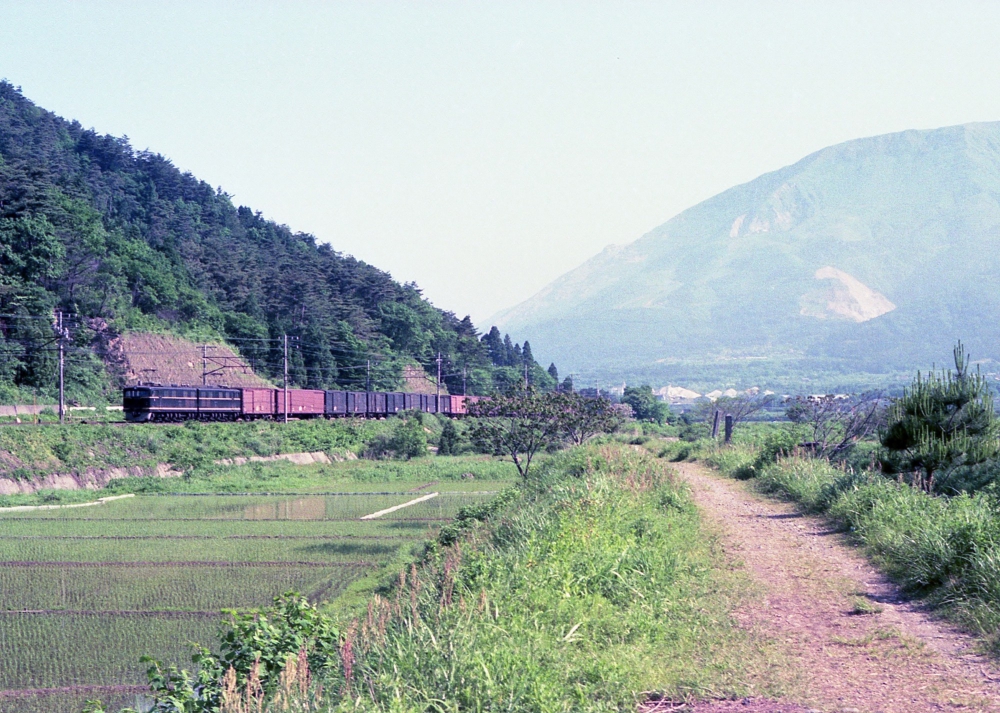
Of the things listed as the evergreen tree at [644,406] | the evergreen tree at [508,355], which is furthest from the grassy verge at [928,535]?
the evergreen tree at [508,355]

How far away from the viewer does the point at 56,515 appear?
31688 millimetres

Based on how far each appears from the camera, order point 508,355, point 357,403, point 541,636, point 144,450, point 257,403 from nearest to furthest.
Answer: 1. point 541,636
2. point 144,450
3. point 257,403
4. point 357,403
5. point 508,355

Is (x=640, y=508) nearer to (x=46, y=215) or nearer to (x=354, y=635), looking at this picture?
(x=354, y=635)

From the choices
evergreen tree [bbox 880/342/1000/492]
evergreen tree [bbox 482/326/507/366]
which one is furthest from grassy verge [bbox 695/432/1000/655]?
evergreen tree [bbox 482/326/507/366]

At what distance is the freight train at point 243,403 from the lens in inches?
2117

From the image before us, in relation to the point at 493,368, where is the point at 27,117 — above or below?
Answer: above

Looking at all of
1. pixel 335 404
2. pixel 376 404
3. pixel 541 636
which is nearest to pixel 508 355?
pixel 376 404

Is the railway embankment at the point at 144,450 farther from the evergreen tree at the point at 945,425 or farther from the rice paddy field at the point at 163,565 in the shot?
the evergreen tree at the point at 945,425

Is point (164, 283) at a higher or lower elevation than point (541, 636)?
higher

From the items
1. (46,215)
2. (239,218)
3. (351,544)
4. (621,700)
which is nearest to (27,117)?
(239,218)

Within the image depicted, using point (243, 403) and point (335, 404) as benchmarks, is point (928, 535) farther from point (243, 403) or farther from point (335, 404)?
point (335, 404)

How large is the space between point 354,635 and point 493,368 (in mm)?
127677

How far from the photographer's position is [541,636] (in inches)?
311

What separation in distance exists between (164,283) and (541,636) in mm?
81948
